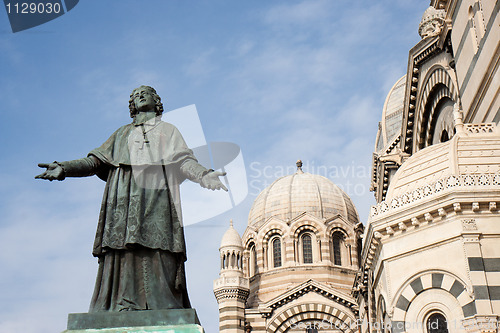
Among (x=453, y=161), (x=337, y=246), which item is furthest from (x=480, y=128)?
(x=337, y=246)

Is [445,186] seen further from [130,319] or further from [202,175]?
[130,319]

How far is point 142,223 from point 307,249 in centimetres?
3650

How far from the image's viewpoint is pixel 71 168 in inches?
252

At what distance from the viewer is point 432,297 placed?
14531mm

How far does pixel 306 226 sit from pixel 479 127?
2611 centimetres

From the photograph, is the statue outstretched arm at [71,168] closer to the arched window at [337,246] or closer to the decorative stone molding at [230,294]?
the decorative stone molding at [230,294]

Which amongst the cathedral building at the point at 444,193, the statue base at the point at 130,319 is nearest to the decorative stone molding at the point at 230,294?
the cathedral building at the point at 444,193

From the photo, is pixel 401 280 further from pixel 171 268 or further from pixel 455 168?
pixel 171 268

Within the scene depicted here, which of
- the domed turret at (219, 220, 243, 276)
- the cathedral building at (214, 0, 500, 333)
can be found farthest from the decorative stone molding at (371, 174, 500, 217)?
the domed turret at (219, 220, 243, 276)

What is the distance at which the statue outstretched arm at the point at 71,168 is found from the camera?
6277mm

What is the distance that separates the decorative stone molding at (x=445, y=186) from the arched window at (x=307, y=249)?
26.2m

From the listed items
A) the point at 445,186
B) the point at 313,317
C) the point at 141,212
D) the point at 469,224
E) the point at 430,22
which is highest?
the point at 430,22

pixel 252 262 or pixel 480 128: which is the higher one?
pixel 252 262

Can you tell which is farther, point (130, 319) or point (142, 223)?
point (142, 223)
